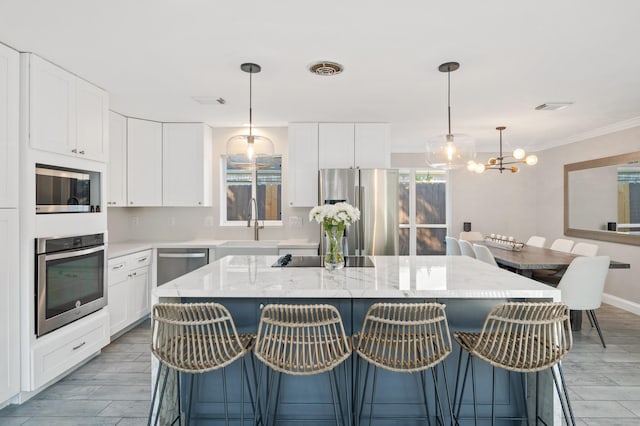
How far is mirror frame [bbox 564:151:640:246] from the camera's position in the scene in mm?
4574

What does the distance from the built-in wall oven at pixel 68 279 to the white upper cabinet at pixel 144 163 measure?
134 cm

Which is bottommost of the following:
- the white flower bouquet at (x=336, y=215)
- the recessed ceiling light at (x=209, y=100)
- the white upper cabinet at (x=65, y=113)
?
the white flower bouquet at (x=336, y=215)

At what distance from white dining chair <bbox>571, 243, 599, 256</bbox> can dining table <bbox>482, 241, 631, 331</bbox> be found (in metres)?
0.24

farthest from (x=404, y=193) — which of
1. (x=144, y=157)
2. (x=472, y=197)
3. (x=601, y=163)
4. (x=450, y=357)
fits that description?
(x=450, y=357)

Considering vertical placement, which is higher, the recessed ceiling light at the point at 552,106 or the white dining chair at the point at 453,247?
the recessed ceiling light at the point at 552,106

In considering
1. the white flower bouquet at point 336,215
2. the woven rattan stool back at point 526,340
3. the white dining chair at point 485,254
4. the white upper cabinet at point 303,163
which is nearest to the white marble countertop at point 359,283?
the woven rattan stool back at point 526,340

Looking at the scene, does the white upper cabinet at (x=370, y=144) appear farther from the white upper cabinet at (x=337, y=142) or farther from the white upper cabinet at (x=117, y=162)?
the white upper cabinet at (x=117, y=162)

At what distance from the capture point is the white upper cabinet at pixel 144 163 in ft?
14.6

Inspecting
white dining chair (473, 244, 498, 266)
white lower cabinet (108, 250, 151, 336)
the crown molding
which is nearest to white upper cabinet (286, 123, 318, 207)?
white lower cabinet (108, 250, 151, 336)

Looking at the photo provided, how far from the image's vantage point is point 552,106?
382 centimetres

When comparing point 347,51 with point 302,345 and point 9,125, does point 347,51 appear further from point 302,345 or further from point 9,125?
point 9,125

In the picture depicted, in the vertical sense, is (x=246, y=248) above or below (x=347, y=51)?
below

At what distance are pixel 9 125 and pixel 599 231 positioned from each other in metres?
6.37

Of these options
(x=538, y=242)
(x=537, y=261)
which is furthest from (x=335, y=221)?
(x=538, y=242)
